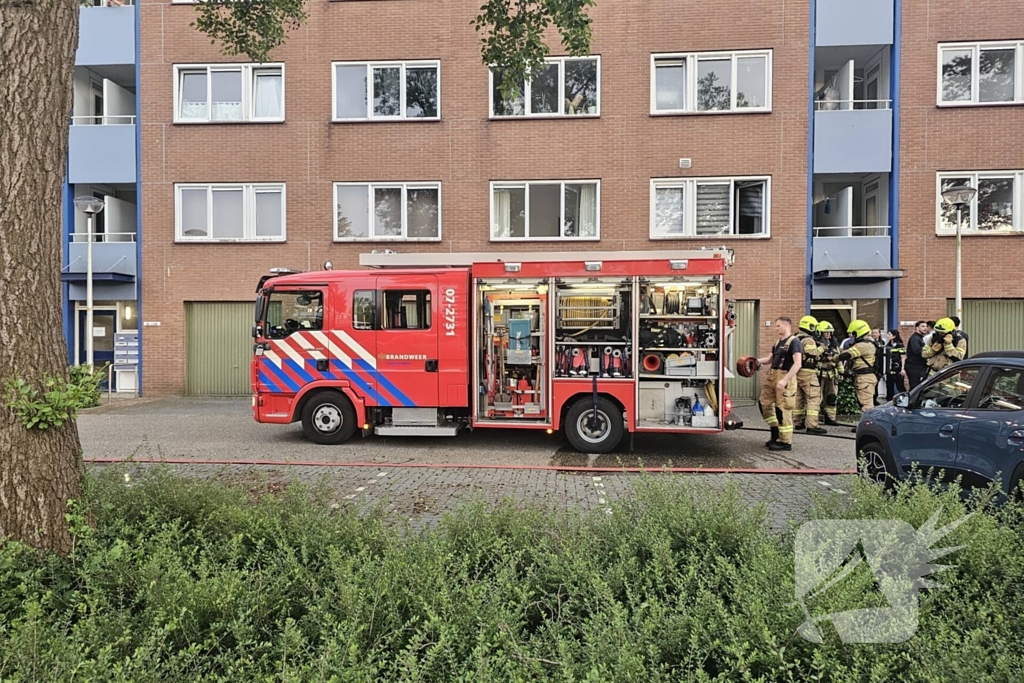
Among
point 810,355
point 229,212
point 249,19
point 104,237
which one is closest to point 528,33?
point 249,19

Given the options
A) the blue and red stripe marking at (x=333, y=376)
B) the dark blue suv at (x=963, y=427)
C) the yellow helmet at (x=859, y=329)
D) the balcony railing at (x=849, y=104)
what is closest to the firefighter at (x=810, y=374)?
the yellow helmet at (x=859, y=329)

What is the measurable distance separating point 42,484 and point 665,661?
3407 mm

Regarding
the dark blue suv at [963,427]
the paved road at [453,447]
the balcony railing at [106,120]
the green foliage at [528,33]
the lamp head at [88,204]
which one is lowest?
the paved road at [453,447]

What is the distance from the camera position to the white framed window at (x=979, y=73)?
13359 mm

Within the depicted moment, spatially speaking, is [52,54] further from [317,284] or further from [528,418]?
[528,418]

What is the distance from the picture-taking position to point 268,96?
1456 centimetres

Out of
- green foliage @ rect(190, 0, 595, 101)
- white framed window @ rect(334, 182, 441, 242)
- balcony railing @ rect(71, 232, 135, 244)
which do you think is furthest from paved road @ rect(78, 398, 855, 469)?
balcony railing @ rect(71, 232, 135, 244)

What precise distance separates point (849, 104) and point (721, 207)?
3.94 metres

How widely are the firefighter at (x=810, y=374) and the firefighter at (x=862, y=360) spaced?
37.3 inches

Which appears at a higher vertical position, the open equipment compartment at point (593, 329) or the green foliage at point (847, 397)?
the open equipment compartment at point (593, 329)

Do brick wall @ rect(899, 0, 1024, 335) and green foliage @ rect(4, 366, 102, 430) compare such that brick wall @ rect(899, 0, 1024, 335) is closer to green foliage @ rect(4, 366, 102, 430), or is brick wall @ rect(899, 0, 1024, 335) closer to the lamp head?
green foliage @ rect(4, 366, 102, 430)

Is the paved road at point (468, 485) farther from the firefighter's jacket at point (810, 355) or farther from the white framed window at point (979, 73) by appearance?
the white framed window at point (979, 73)

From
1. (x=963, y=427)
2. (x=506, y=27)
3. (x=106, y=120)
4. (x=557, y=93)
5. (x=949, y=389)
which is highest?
(x=557, y=93)

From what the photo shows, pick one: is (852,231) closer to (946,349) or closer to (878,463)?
(946,349)
